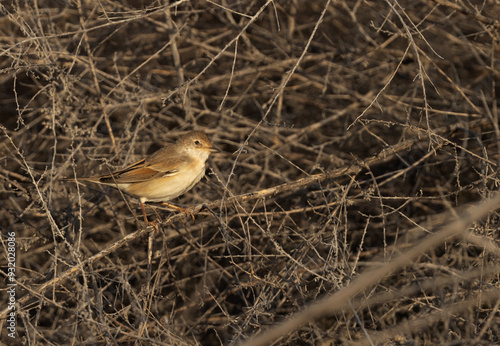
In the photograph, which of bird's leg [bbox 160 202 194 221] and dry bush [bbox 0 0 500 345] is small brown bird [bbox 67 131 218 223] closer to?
bird's leg [bbox 160 202 194 221]

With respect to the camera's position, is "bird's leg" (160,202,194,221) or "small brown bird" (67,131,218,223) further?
"small brown bird" (67,131,218,223)

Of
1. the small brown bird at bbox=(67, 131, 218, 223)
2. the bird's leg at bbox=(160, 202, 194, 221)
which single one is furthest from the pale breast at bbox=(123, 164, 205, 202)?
the bird's leg at bbox=(160, 202, 194, 221)

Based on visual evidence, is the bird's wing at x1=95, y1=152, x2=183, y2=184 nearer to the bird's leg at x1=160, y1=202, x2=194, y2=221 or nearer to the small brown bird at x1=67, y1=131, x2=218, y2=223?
the small brown bird at x1=67, y1=131, x2=218, y2=223

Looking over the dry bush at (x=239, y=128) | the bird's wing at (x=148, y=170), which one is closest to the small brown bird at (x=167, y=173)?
the bird's wing at (x=148, y=170)

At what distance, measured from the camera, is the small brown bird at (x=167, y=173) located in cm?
586

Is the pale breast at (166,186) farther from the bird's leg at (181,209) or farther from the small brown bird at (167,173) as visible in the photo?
the bird's leg at (181,209)

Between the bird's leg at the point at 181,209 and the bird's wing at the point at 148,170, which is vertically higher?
the bird's wing at the point at 148,170

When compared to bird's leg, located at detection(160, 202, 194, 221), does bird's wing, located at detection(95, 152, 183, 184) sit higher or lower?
higher

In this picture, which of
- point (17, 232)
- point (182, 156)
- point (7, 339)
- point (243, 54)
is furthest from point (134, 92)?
point (7, 339)

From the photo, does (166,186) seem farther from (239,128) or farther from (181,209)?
(239,128)

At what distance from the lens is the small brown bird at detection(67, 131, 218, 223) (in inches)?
231

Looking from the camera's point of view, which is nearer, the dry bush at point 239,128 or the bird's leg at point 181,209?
the bird's leg at point 181,209

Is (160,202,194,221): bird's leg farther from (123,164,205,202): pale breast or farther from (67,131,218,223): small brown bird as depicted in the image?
(123,164,205,202): pale breast

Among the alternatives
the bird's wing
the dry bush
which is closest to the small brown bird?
the bird's wing
